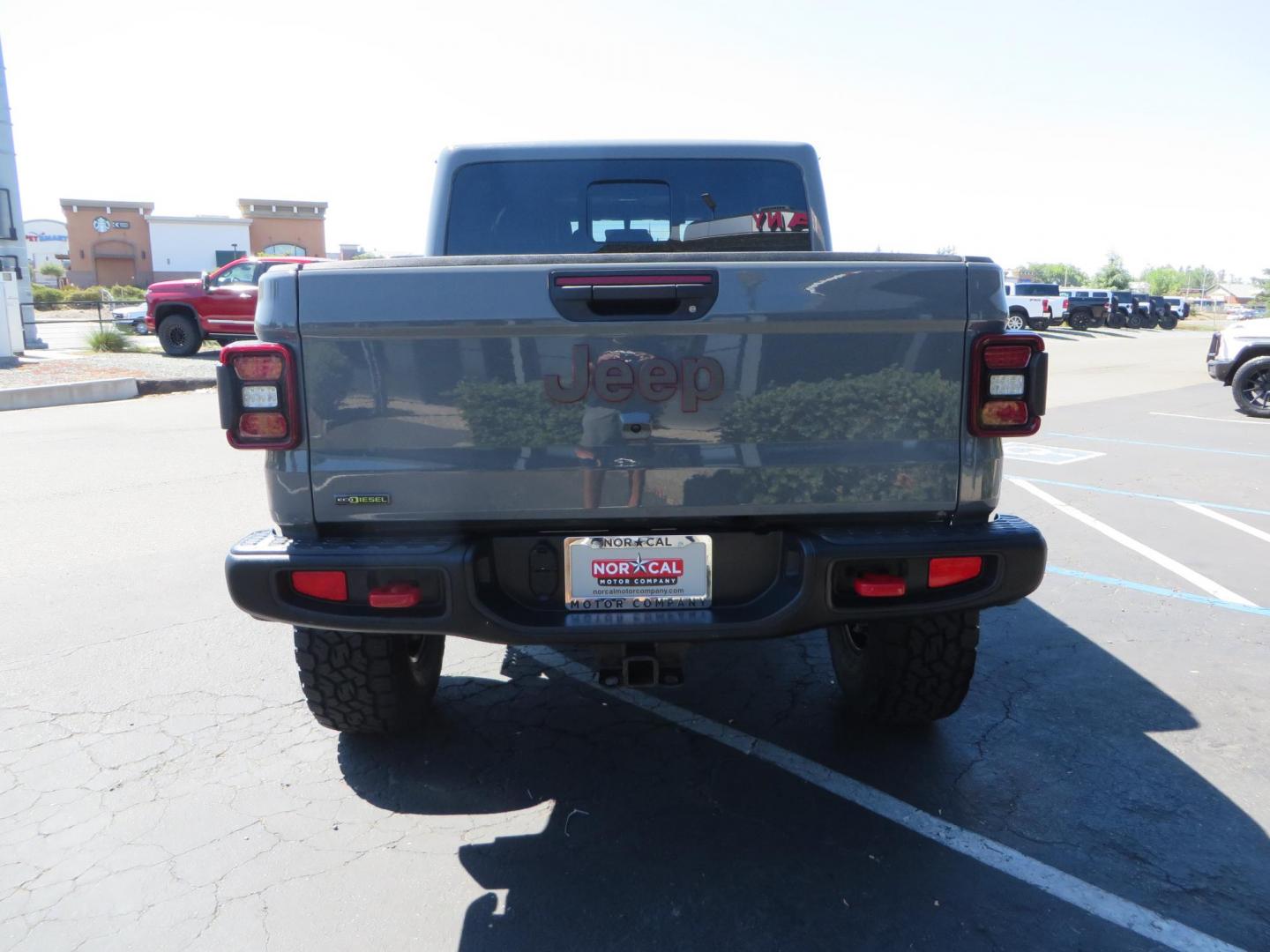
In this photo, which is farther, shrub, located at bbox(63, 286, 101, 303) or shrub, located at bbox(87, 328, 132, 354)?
shrub, located at bbox(63, 286, 101, 303)

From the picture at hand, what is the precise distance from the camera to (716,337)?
8.56ft

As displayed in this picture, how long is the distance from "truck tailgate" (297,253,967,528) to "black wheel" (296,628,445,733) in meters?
0.64

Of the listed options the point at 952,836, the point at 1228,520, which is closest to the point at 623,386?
the point at 952,836

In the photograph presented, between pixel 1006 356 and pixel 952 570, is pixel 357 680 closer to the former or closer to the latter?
pixel 952 570

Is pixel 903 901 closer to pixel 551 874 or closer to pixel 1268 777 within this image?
pixel 551 874

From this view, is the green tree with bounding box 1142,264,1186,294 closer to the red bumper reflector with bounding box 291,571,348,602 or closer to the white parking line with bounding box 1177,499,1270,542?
the white parking line with bounding box 1177,499,1270,542

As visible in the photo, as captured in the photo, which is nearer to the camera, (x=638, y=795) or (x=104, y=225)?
(x=638, y=795)

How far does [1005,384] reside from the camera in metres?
2.71

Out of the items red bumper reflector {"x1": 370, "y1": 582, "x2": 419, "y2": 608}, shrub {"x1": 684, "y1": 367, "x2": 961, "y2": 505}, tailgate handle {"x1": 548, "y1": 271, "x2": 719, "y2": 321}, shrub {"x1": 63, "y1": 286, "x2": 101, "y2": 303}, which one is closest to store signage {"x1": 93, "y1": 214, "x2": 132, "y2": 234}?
shrub {"x1": 63, "y1": 286, "x2": 101, "y2": 303}

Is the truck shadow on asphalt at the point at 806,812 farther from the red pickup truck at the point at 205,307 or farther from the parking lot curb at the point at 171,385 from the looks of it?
the red pickup truck at the point at 205,307

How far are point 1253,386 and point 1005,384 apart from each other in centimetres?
1305

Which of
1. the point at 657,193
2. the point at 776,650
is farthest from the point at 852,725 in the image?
the point at 657,193

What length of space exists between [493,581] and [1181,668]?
3.26 m

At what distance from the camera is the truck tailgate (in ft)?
8.43
